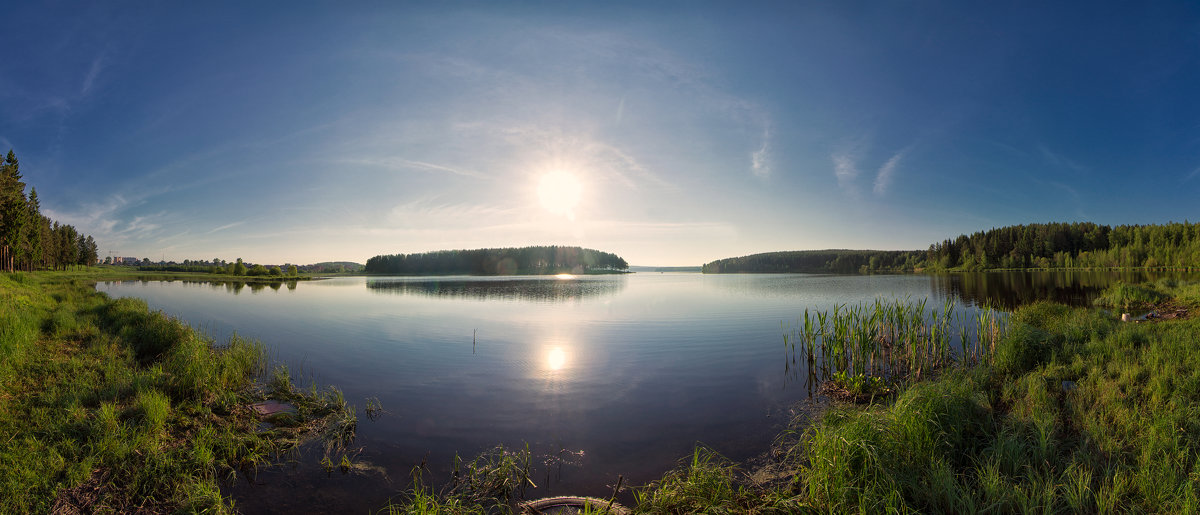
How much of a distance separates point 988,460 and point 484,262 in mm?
165450

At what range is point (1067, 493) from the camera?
4.74 metres

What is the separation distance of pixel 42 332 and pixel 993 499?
22.7 metres

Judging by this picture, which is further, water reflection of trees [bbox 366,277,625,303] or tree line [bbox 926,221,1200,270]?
tree line [bbox 926,221,1200,270]

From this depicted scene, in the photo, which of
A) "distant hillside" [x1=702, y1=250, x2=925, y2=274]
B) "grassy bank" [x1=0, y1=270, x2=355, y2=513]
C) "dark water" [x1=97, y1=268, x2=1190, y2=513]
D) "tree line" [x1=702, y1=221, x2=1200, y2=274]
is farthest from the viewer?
"distant hillside" [x1=702, y1=250, x2=925, y2=274]

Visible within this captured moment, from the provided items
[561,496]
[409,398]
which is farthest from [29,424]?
[561,496]

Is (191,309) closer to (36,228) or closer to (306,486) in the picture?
(306,486)

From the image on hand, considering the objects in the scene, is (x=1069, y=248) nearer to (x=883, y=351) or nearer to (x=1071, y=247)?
(x=1071, y=247)

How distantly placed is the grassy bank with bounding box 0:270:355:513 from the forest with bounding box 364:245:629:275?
149734mm

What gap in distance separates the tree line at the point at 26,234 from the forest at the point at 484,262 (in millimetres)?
78144

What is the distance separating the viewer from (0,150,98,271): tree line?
4701cm

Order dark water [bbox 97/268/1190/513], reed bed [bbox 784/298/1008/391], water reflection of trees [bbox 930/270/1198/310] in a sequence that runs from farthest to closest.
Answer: water reflection of trees [bbox 930/270/1198/310] → reed bed [bbox 784/298/1008/391] → dark water [bbox 97/268/1190/513]

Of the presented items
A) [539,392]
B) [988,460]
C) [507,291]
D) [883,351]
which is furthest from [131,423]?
[507,291]

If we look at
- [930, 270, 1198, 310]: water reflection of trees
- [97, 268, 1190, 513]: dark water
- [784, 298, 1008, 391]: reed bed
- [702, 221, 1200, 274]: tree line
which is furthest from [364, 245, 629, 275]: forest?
[784, 298, 1008, 391]: reed bed

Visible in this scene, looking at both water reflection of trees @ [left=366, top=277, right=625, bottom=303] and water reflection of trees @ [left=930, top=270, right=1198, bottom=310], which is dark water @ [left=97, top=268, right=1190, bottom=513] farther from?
water reflection of trees @ [left=366, top=277, right=625, bottom=303]
